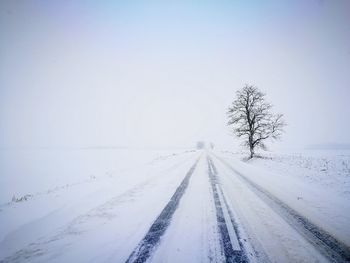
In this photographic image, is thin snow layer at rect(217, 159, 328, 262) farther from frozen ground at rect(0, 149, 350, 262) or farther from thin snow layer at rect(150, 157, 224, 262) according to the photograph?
thin snow layer at rect(150, 157, 224, 262)

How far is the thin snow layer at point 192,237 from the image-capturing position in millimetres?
4387

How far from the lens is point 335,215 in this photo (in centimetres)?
721

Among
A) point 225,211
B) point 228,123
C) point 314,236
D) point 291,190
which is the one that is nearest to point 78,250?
point 225,211

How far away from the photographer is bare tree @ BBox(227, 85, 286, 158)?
33406 millimetres

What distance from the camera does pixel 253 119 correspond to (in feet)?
113

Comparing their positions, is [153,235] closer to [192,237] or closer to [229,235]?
[192,237]

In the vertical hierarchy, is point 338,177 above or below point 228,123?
below

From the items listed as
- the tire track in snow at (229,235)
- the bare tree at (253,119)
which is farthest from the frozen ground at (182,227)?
the bare tree at (253,119)

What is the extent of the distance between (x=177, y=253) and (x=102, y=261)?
1.48 m

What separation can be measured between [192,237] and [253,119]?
104 feet

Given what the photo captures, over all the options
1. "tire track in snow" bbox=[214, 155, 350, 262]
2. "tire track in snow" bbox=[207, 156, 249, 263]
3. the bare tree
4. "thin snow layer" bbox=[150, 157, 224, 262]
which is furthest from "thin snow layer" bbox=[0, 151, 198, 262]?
the bare tree

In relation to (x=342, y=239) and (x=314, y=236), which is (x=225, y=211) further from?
(x=342, y=239)

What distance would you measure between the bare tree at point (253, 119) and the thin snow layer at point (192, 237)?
2823cm

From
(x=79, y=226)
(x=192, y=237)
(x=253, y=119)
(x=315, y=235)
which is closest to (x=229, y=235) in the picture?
(x=192, y=237)
